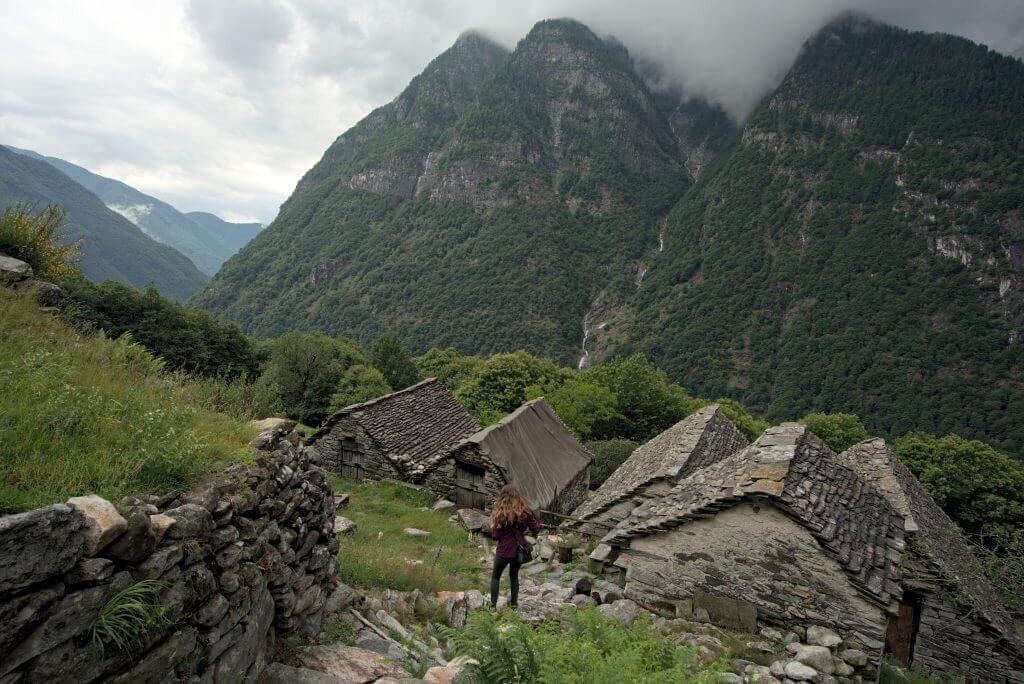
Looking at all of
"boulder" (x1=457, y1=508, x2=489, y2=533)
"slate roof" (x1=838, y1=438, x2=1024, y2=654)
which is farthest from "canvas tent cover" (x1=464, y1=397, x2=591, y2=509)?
"slate roof" (x1=838, y1=438, x2=1024, y2=654)

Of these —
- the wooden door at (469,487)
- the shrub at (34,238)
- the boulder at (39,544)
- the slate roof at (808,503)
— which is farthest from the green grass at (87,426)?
the wooden door at (469,487)

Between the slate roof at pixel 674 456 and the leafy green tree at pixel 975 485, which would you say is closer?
the slate roof at pixel 674 456

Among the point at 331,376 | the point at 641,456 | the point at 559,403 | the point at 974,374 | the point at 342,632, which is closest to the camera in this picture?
the point at 342,632

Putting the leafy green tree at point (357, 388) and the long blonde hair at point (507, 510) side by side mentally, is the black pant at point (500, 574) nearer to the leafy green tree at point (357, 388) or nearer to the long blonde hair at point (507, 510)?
the long blonde hair at point (507, 510)

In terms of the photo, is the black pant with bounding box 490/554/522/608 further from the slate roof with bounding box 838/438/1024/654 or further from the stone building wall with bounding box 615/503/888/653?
the slate roof with bounding box 838/438/1024/654

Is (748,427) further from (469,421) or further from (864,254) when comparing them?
(864,254)

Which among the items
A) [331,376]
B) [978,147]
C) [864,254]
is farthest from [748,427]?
[978,147]

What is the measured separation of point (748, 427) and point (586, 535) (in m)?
29.4

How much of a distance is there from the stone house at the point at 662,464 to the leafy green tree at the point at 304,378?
22.9 m

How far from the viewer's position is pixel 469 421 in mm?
23156

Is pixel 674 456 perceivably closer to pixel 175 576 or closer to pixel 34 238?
pixel 175 576

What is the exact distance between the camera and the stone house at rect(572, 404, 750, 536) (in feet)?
46.3

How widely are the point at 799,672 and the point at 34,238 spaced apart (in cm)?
1521

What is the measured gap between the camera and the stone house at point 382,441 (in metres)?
18.6
